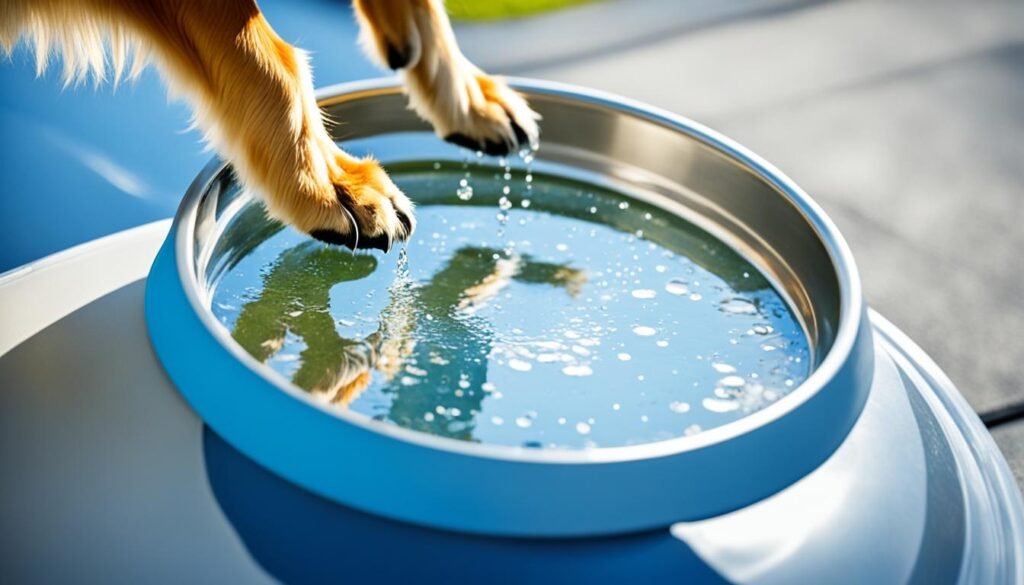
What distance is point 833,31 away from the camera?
7.24 feet

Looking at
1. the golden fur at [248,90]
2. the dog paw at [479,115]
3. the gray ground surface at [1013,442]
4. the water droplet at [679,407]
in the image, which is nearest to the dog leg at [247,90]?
the golden fur at [248,90]

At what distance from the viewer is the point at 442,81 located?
98cm

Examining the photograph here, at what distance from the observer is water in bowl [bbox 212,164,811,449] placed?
778 millimetres

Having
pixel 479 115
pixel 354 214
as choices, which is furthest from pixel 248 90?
pixel 479 115

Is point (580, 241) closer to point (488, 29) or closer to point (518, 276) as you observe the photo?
point (518, 276)

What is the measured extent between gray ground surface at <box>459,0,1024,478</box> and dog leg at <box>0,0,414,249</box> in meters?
0.83

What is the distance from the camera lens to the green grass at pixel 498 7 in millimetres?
2090

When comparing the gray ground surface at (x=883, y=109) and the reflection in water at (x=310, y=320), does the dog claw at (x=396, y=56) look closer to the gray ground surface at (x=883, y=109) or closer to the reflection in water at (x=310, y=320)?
the reflection in water at (x=310, y=320)

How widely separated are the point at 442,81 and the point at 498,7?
1.21 meters

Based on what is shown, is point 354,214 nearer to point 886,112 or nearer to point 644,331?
point 644,331

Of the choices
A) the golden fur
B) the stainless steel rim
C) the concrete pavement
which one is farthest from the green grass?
the golden fur

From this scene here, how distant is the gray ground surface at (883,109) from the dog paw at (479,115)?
0.68 m

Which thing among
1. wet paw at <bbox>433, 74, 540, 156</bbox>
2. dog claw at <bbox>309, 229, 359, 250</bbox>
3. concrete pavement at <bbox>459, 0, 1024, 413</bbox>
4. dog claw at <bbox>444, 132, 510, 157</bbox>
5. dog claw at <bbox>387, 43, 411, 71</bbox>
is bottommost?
concrete pavement at <bbox>459, 0, 1024, 413</bbox>

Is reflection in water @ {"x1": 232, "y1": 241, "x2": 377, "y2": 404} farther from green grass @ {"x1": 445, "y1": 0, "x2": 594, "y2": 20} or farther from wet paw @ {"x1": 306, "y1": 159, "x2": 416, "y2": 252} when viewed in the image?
green grass @ {"x1": 445, "y1": 0, "x2": 594, "y2": 20}
